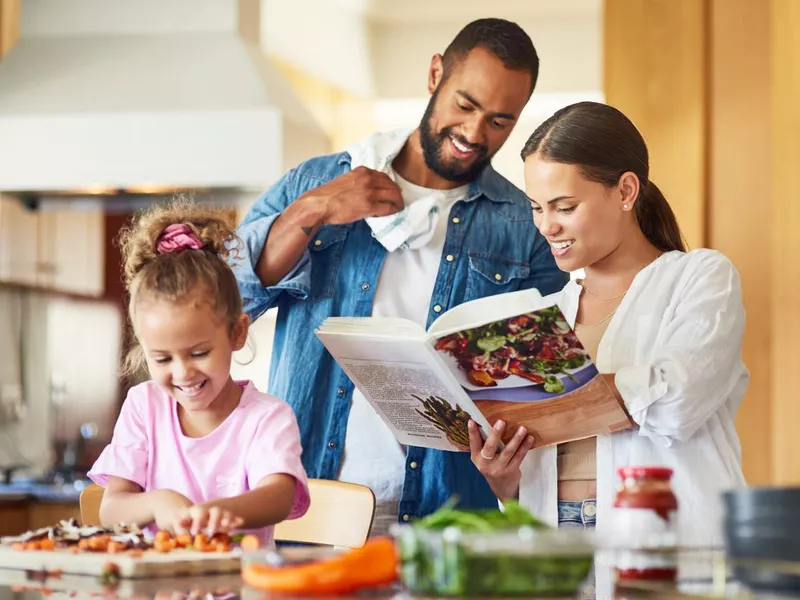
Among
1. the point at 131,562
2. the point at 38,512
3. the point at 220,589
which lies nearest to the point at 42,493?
the point at 38,512

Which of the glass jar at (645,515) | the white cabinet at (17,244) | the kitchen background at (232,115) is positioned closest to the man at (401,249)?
the glass jar at (645,515)

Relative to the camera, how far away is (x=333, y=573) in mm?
1011

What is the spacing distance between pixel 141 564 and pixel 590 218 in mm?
846

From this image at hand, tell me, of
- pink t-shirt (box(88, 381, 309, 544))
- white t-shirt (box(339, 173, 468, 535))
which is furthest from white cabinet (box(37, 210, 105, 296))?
pink t-shirt (box(88, 381, 309, 544))

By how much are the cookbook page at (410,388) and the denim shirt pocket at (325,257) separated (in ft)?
1.23

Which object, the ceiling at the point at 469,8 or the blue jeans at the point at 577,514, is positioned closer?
the blue jeans at the point at 577,514

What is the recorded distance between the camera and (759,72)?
3.89 meters

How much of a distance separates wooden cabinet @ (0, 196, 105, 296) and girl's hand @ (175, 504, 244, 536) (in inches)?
171

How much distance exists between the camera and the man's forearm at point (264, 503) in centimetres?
144

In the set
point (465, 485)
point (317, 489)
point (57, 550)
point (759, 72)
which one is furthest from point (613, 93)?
point (57, 550)

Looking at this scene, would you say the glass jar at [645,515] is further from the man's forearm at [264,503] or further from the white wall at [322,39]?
the white wall at [322,39]

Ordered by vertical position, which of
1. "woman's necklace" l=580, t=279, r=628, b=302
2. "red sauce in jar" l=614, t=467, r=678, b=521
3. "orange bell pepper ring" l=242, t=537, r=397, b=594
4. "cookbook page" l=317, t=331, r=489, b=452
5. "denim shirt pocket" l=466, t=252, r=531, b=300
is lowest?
"orange bell pepper ring" l=242, t=537, r=397, b=594

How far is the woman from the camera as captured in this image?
163 cm

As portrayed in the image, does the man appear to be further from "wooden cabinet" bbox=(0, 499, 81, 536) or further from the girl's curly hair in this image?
"wooden cabinet" bbox=(0, 499, 81, 536)
